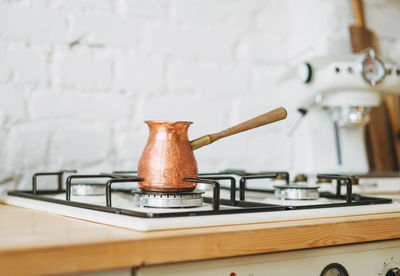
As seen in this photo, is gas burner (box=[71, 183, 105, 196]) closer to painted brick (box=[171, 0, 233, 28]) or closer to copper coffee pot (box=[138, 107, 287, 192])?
copper coffee pot (box=[138, 107, 287, 192])

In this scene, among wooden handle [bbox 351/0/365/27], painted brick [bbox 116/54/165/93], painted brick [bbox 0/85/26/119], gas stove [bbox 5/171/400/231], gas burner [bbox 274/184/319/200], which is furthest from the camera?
wooden handle [bbox 351/0/365/27]

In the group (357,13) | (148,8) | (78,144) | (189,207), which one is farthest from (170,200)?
(357,13)

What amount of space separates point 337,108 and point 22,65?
87 centimetres

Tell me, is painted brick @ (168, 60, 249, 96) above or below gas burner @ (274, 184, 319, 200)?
above

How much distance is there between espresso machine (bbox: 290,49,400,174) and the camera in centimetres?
140

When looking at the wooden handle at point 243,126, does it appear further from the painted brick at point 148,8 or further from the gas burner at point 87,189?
the painted brick at point 148,8

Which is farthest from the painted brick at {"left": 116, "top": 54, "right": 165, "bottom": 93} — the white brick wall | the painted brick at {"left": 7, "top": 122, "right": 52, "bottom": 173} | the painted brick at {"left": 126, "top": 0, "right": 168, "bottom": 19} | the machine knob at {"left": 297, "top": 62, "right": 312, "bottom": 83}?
the machine knob at {"left": 297, "top": 62, "right": 312, "bottom": 83}

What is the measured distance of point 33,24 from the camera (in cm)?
137

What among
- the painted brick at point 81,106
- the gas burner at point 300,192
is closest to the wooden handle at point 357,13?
the painted brick at point 81,106

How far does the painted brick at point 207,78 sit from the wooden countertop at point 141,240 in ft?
2.48

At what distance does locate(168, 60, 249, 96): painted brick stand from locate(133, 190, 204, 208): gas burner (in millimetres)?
727

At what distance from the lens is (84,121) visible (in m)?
1.43

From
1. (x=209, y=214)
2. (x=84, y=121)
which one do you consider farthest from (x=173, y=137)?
(x=84, y=121)

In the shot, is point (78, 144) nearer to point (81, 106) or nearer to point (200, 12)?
point (81, 106)
